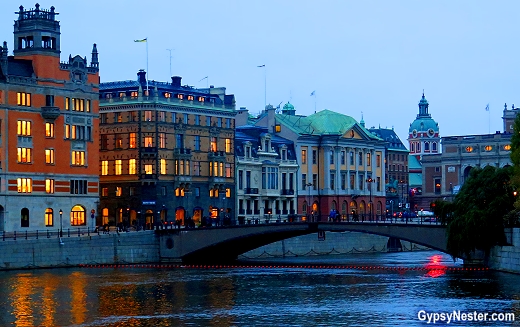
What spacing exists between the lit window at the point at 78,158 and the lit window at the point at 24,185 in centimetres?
666

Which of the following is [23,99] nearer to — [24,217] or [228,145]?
[24,217]

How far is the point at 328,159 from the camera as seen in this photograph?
7037 inches

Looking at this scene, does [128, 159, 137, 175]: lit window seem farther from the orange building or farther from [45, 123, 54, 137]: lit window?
[45, 123, 54, 137]: lit window

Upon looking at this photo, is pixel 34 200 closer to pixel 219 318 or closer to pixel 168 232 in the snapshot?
A: pixel 168 232

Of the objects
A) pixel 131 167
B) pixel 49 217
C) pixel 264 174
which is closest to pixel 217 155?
pixel 264 174

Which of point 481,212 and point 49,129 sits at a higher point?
point 49,129

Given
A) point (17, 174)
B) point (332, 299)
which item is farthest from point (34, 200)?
point (332, 299)

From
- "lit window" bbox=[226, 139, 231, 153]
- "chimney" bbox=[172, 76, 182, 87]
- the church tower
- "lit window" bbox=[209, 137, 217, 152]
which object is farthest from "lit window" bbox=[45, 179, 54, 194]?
"lit window" bbox=[226, 139, 231, 153]

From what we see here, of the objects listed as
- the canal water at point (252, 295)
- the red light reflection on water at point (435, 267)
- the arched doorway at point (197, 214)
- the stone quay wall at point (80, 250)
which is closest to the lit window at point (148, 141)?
the arched doorway at point (197, 214)

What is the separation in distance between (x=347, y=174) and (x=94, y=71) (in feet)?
173

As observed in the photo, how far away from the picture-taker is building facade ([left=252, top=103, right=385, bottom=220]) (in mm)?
176875

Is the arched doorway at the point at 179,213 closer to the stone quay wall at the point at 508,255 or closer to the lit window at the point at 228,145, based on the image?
the lit window at the point at 228,145

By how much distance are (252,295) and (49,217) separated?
5069 cm

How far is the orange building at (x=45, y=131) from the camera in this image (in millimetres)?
129625
